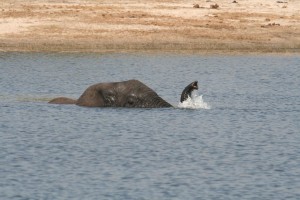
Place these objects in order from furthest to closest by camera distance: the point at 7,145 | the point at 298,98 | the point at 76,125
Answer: the point at 298,98, the point at 76,125, the point at 7,145

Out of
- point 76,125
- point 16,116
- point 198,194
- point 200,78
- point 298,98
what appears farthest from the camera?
point 200,78

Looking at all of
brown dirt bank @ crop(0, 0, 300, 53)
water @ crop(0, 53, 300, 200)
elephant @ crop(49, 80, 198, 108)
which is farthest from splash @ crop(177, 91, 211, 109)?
brown dirt bank @ crop(0, 0, 300, 53)

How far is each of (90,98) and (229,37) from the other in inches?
1186

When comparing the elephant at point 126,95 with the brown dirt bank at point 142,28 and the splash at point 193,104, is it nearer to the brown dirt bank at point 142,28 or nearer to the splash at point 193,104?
the splash at point 193,104

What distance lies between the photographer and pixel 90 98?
1457 inches

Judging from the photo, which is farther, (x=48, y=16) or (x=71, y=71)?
(x=48, y=16)

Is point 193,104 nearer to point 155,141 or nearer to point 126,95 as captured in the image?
point 126,95

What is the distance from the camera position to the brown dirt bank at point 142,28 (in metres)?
63.4

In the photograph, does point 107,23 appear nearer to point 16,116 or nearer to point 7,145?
point 16,116

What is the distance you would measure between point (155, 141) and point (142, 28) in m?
36.5

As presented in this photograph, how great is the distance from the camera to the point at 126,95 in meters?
36.3

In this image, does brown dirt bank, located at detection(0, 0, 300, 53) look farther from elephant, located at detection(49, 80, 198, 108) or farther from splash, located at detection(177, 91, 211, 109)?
elephant, located at detection(49, 80, 198, 108)

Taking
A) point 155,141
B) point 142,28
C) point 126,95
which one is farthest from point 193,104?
point 142,28

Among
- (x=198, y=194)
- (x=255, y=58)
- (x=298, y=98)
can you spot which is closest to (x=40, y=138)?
(x=198, y=194)
